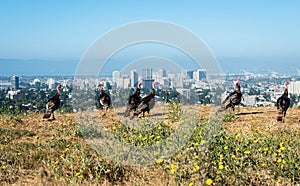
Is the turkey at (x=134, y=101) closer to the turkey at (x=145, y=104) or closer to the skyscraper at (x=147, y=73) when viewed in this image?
the turkey at (x=145, y=104)

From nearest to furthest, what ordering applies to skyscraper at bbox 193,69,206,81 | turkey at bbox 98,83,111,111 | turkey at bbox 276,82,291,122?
skyscraper at bbox 193,69,206,81 → turkey at bbox 276,82,291,122 → turkey at bbox 98,83,111,111

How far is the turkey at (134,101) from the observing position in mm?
12312

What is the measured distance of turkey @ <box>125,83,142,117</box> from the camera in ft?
40.4

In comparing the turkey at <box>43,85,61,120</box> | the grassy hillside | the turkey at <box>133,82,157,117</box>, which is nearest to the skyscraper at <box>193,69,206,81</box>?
the grassy hillside

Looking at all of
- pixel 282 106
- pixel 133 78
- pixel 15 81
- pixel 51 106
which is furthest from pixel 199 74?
pixel 15 81

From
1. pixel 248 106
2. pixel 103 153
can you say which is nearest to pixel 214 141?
pixel 103 153

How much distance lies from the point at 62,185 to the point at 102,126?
5024mm

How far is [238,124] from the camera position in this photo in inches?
448

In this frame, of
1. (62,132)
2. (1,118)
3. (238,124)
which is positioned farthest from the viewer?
(1,118)

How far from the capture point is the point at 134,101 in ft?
40.9

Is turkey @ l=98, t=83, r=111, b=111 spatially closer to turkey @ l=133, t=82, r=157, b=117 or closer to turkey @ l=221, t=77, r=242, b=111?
turkey @ l=133, t=82, r=157, b=117

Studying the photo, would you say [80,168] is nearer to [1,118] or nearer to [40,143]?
[40,143]

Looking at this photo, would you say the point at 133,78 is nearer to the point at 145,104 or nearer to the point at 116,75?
the point at 116,75

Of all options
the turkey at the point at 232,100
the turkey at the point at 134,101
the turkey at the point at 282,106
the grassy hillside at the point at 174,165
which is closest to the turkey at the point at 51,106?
the turkey at the point at 134,101
